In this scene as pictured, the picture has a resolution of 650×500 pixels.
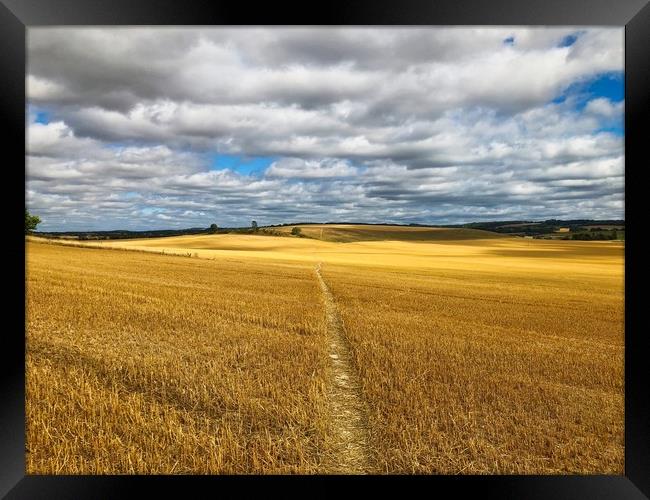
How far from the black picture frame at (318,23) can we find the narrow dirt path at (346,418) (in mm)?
509

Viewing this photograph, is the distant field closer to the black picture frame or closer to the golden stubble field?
the golden stubble field

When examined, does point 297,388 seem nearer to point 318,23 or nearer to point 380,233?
point 318,23

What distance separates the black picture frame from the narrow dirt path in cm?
51

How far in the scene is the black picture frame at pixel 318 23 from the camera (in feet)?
8.96

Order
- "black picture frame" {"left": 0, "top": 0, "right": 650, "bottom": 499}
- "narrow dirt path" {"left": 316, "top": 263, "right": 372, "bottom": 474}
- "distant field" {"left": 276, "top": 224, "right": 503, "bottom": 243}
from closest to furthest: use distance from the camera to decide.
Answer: "black picture frame" {"left": 0, "top": 0, "right": 650, "bottom": 499}
"narrow dirt path" {"left": 316, "top": 263, "right": 372, "bottom": 474}
"distant field" {"left": 276, "top": 224, "right": 503, "bottom": 243}

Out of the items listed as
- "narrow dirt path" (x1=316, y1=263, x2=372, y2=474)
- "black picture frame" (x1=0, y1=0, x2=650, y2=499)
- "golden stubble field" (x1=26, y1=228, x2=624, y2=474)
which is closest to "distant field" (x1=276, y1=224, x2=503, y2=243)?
"golden stubble field" (x1=26, y1=228, x2=624, y2=474)

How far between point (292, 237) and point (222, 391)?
186ft

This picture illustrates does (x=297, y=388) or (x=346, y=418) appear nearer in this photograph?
(x=346, y=418)

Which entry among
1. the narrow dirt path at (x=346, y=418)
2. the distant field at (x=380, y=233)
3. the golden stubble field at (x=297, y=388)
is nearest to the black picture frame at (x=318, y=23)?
the golden stubble field at (x=297, y=388)

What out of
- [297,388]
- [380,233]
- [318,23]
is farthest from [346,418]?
[380,233]

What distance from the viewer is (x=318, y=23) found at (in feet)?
10.5

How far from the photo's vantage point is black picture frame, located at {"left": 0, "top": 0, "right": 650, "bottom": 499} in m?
2.73

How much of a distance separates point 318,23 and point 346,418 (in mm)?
3614

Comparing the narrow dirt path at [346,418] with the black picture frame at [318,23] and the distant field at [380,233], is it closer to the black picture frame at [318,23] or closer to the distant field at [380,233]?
the black picture frame at [318,23]
